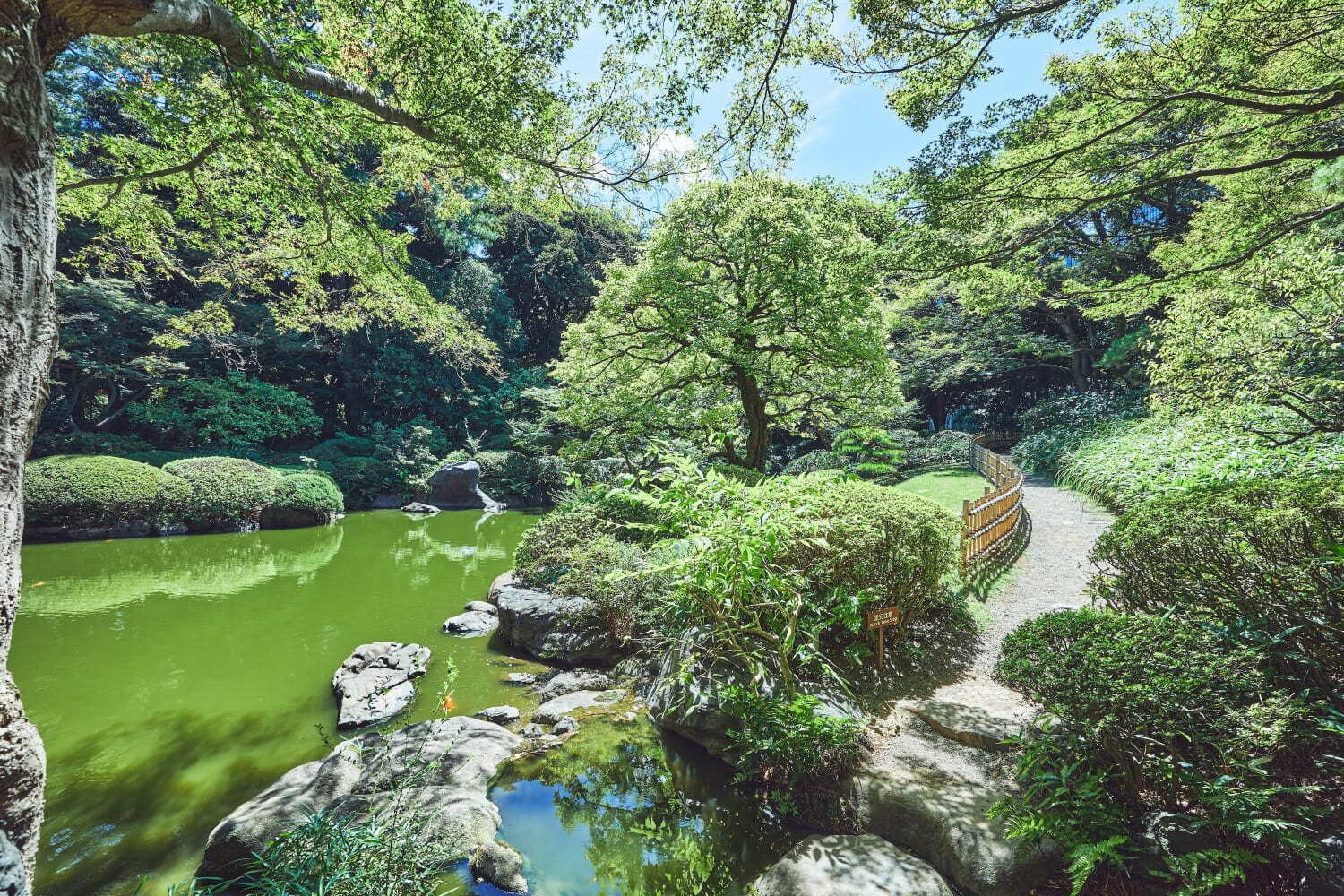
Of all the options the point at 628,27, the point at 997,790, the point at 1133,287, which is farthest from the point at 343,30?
the point at 1133,287

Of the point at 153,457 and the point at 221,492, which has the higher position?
the point at 153,457

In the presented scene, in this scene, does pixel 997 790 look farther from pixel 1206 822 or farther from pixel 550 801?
pixel 550 801

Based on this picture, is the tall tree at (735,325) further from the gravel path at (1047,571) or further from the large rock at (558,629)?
the large rock at (558,629)

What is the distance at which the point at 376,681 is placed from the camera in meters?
5.41

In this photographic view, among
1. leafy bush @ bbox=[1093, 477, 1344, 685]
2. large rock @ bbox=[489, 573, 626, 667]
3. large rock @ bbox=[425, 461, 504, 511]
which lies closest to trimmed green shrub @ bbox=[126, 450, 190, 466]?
large rock @ bbox=[425, 461, 504, 511]

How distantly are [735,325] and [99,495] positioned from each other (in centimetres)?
1459

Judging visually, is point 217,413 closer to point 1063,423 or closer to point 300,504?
point 300,504

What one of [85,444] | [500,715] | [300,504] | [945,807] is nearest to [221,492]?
[300,504]

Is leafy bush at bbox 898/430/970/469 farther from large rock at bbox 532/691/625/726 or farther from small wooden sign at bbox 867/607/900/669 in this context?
large rock at bbox 532/691/625/726

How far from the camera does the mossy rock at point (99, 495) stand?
1139 cm

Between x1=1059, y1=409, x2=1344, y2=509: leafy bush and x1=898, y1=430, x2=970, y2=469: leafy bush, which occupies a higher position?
x1=1059, y1=409, x2=1344, y2=509: leafy bush

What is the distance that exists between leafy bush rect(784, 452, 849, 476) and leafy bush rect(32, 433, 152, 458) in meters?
19.7

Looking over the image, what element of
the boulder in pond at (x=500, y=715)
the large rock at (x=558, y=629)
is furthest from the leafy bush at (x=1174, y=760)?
the large rock at (x=558, y=629)

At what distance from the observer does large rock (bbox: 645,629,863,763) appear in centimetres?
389
